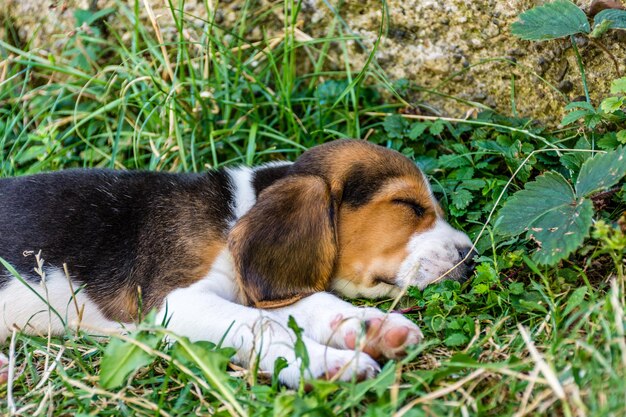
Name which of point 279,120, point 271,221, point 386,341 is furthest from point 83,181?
point 386,341

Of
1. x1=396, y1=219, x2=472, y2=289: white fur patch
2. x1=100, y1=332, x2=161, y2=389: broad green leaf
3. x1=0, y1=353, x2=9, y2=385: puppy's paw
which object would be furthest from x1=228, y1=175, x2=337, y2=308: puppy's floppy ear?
x1=0, y1=353, x2=9, y2=385: puppy's paw

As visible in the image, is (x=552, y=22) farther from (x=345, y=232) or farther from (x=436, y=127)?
(x=345, y=232)

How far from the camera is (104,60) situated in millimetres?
6402

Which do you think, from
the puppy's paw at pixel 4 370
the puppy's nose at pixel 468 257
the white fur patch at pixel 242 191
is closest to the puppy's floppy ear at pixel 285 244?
the white fur patch at pixel 242 191

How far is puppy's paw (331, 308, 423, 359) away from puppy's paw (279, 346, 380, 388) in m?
0.08

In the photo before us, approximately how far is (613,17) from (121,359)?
3148 mm

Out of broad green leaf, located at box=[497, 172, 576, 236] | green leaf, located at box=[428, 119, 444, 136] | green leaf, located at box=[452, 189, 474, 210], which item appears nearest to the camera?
broad green leaf, located at box=[497, 172, 576, 236]

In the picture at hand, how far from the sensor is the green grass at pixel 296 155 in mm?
2859

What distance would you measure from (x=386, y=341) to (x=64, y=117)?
3.96 metres

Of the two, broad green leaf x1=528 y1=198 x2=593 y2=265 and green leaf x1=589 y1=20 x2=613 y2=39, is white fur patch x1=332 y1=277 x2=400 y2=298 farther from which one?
green leaf x1=589 y1=20 x2=613 y2=39

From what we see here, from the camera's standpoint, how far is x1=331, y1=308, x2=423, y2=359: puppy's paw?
3.38 m

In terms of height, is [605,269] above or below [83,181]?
below

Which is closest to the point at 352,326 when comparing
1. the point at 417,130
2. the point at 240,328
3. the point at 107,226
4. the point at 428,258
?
the point at 240,328

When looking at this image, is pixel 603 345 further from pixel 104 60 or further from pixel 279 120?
pixel 104 60
